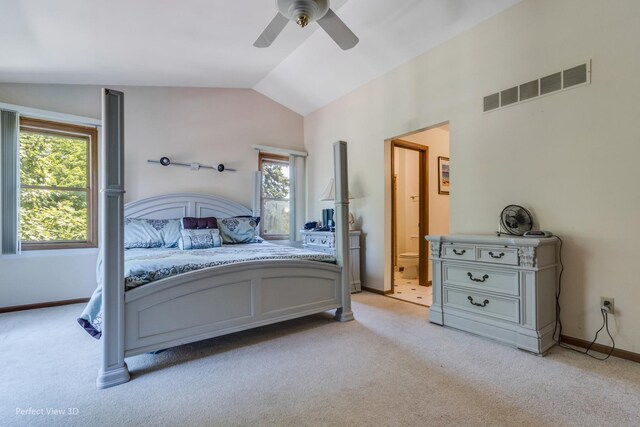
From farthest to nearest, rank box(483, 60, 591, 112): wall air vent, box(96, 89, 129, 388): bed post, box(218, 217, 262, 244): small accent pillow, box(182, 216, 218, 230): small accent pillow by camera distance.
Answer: box(218, 217, 262, 244): small accent pillow
box(182, 216, 218, 230): small accent pillow
box(483, 60, 591, 112): wall air vent
box(96, 89, 129, 388): bed post

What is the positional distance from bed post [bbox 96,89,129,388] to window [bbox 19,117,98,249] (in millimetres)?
2463

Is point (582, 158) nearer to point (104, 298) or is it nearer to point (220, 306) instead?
point (220, 306)

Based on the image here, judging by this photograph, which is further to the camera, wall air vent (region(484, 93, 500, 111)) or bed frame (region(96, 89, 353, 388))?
wall air vent (region(484, 93, 500, 111))

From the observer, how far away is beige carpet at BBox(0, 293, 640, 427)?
5.27 ft

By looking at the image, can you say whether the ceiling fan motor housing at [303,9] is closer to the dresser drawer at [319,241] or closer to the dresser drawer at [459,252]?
the dresser drawer at [459,252]

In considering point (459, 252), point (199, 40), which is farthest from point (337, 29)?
point (459, 252)

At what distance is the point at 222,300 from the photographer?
95.0 inches

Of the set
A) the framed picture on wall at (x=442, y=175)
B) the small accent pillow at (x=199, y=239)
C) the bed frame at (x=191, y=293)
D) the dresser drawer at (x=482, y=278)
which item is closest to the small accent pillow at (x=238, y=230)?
the small accent pillow at (x=199, y=239)

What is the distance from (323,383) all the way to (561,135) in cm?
263

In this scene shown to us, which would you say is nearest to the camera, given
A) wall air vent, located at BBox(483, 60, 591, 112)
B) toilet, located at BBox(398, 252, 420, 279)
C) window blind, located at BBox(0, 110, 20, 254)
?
wall air vent, located at BBox(483, 60, 591, 112)

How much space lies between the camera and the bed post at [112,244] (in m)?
1.92

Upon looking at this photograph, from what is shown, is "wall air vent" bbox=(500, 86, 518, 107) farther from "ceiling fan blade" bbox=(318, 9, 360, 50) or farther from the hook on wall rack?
the hook on wall rack

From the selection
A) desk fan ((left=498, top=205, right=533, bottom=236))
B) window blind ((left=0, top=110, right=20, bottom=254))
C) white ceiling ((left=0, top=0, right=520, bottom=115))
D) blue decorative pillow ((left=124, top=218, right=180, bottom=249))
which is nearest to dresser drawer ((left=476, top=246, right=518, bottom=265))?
desk fan ((left=498, top=205, right=533, bottom=236))

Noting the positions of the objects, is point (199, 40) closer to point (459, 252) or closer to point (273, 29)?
point (273, 29)
